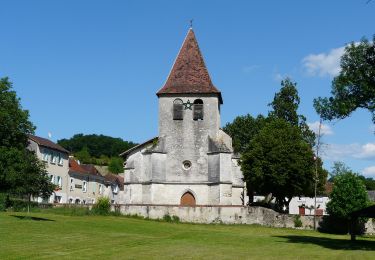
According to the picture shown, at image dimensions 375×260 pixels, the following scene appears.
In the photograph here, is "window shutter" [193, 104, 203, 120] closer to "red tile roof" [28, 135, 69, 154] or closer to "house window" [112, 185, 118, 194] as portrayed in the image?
"red tile roof" [28, 135, 69, 154]

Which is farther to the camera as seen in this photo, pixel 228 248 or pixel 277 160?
pixel 277 160

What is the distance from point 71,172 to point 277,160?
32776mm

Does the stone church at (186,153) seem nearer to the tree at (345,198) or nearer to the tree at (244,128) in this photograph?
the tree at (345,198)

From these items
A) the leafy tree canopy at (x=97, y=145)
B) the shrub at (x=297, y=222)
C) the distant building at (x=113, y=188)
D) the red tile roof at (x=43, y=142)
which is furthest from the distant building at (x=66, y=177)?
the leafy tree canopy at (x=97, y=145)

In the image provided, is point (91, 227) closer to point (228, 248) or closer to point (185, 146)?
point (228, 248)

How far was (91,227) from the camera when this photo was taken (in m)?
32.5

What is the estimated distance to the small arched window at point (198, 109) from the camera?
5294 centimetres

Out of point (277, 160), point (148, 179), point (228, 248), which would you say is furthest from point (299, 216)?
point (228, 248)

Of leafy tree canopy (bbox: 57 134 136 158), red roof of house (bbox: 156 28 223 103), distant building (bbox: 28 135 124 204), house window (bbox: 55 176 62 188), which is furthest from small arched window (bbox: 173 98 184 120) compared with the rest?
leafy tree canopy (bbox: 57 134 136 158)

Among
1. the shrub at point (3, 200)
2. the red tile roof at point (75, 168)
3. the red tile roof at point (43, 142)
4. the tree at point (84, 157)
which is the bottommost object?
the shrub at point (3, 200)

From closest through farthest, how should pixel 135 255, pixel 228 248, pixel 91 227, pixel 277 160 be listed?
pixel 135 255, pixel 228 248, pixel 91 227, pixel 277 160

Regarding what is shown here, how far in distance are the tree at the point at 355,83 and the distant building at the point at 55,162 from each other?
4565 centimetres

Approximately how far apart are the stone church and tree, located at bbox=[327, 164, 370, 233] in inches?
371

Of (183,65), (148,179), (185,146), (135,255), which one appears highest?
(183,65)
